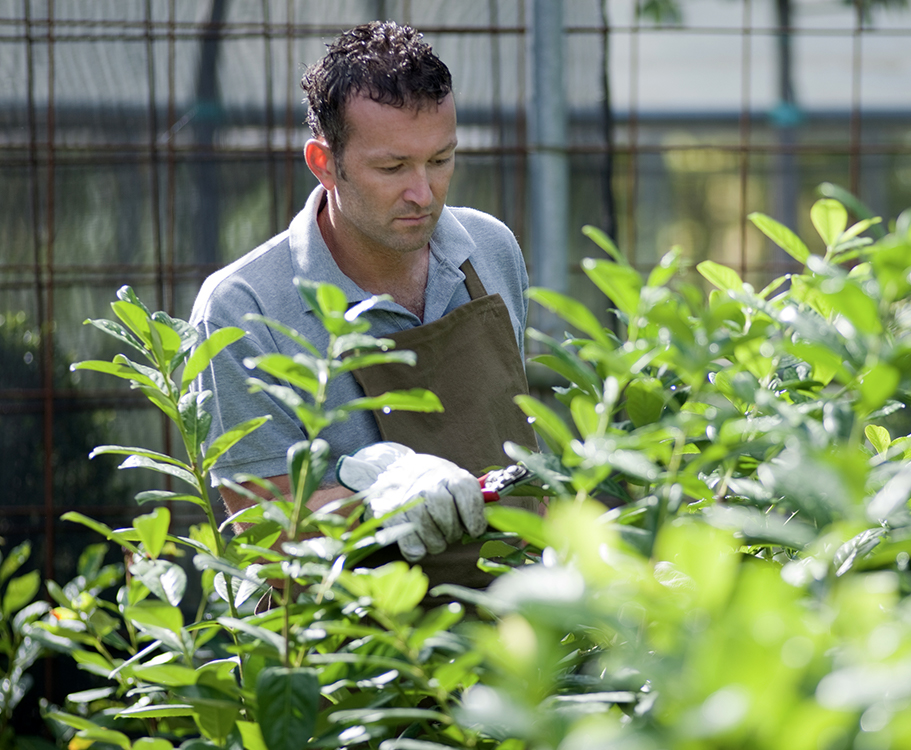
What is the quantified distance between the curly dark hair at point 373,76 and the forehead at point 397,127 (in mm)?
11

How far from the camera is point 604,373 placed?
743 mm

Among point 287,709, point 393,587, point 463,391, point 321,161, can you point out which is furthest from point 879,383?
point 321,161

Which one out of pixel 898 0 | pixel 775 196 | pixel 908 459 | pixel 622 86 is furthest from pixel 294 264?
pixel 898 0

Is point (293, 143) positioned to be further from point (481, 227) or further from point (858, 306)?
point (858, 306)

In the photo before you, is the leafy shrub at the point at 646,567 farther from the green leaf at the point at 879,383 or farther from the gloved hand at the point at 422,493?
the gloved hand at the point at 422,493

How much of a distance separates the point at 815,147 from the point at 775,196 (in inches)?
6.1

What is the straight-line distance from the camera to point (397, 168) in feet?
4.96

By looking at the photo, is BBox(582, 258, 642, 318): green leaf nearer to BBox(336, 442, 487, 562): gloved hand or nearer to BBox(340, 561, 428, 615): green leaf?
BBox(340, 561, 428, 615): green leaf

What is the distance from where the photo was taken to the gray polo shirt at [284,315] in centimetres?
141

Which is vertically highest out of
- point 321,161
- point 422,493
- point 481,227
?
point 321,161

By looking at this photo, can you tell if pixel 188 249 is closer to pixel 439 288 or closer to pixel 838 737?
pixel 439 288

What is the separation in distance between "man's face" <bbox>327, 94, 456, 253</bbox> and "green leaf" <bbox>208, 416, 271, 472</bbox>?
0.72m

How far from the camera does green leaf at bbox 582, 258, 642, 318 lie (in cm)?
60

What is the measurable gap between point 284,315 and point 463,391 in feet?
1.00
